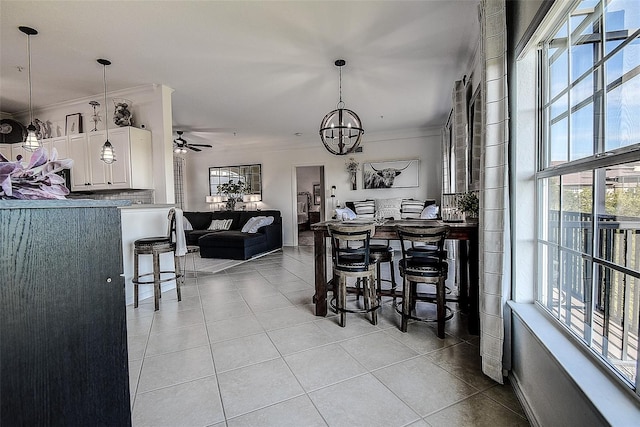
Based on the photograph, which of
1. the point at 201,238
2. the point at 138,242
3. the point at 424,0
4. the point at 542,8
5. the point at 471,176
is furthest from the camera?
the point at 201,238

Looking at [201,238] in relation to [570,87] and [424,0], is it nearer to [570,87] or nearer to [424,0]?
[424,0]

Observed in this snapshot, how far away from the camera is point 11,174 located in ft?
2.35

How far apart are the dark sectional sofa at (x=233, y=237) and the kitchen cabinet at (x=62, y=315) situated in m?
5.02

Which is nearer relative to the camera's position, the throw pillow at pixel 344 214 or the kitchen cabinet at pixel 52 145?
the kitchen cabinet at pixel 52 145

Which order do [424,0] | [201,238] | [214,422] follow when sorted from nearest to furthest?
[214,422]
[424,0]
[201,238]

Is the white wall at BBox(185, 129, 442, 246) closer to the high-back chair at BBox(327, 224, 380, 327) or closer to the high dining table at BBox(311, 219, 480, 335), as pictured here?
the high dining table at BBox(311, 219, 480, 335)

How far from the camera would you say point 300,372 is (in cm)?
199

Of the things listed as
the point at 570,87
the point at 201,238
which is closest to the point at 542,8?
the point at 570,87

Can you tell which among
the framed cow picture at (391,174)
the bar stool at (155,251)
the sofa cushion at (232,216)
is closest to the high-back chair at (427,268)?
the bar stool at (155,251)

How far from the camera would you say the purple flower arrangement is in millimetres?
698

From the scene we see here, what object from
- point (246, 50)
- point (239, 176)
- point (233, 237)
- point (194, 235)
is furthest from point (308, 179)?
point (246, 50)

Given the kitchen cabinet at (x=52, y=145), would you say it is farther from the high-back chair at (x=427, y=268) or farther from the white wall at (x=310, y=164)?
the high-back chair at (x=427, y=268)

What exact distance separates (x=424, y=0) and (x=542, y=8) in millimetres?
1296

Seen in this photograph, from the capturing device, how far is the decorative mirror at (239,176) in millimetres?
8133
